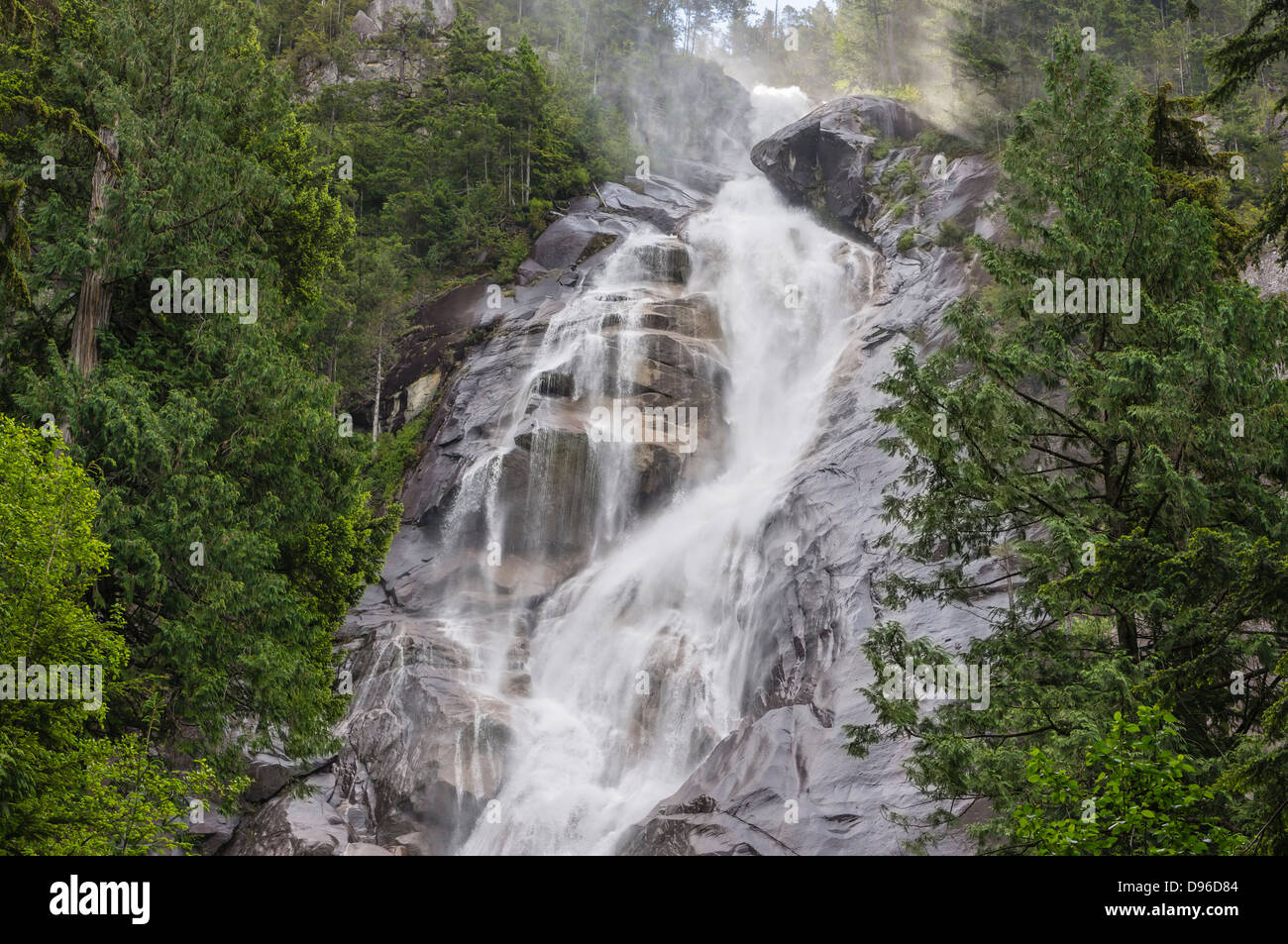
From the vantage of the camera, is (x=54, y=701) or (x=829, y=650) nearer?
(x=54, y=701)

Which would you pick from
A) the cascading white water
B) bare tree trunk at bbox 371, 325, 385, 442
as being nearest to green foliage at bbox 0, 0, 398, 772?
the cascading white water

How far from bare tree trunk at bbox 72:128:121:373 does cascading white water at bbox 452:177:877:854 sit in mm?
12179

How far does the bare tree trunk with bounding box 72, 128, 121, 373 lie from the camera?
17078mm

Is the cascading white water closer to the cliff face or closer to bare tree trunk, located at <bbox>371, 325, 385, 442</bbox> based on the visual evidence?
the cliff face

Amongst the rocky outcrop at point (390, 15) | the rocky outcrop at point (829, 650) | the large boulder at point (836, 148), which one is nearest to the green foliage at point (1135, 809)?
the rocky outcrop at point (829, 650)

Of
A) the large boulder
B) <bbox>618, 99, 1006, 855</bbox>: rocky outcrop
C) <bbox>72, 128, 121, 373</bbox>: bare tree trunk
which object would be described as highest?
the large boulder

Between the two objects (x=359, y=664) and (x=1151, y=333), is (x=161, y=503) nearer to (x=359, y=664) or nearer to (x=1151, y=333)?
(x=359, y=664)

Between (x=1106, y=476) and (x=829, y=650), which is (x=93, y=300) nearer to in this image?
(x=829, y=650)

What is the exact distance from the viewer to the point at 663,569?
27.4 meters

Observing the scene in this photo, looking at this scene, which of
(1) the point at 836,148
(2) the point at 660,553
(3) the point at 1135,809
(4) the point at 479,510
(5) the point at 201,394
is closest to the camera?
(3) the point at 1135,809

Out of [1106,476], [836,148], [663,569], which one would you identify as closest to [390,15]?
[836,148]

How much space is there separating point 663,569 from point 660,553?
1.02 meters

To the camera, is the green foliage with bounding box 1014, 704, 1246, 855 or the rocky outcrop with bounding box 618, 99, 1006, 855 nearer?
the green foliage with bounding box 1014, 704, 1246, 855

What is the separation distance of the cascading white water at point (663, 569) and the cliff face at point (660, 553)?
0.08 meters
